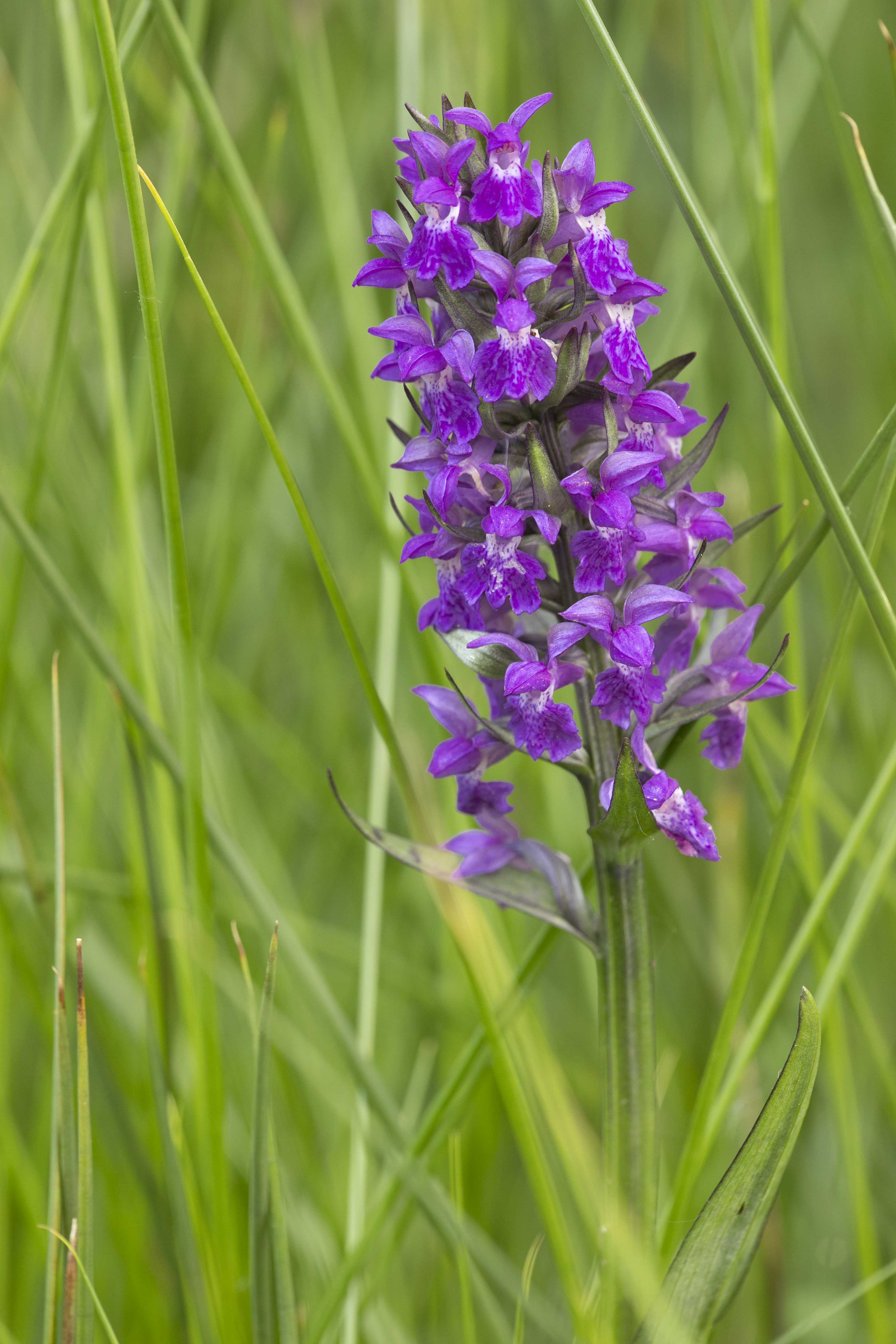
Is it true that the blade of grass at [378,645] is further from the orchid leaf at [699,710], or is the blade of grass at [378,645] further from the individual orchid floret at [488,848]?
the orchid leaf at [699,710]

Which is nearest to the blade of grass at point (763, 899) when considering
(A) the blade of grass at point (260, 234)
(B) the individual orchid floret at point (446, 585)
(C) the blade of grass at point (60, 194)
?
(B) the individual orchid floret at point (446, 585)

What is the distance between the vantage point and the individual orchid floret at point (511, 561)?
0.74 meters

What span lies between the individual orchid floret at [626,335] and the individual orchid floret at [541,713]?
0.64ft

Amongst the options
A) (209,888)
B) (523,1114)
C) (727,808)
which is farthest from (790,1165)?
(209,888)

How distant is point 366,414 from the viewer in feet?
5.08

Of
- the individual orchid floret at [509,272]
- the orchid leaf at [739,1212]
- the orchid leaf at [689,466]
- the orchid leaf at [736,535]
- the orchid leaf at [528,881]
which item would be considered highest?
the individual orchid floret at [509,272]

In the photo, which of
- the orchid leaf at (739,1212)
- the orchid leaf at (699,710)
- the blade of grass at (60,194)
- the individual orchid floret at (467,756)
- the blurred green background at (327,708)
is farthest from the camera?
the blurred green background at (327,708)

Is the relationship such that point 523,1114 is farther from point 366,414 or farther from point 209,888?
point 366,414

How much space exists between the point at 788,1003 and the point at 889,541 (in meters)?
0.77

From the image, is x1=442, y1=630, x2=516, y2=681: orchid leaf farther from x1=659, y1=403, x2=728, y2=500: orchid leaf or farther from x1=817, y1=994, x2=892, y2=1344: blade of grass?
x1=817, y1=994, x2=892, y2=1344: blade of grass

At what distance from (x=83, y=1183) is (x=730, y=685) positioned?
2.00 ft

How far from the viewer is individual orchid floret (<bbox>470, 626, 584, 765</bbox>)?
74cm

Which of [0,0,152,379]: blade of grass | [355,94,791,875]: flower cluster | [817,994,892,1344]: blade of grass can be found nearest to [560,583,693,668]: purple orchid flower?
[355,94,791,875]: flower cluster

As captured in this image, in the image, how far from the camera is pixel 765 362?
75 centimetres
